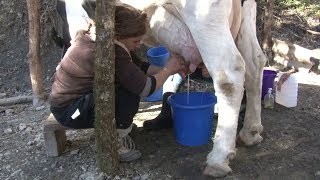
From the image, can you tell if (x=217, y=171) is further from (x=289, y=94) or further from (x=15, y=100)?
(x=15, y=100)

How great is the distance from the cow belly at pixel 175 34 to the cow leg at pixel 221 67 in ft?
0.73

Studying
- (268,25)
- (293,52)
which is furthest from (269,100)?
(268,25)

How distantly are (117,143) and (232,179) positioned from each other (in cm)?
75

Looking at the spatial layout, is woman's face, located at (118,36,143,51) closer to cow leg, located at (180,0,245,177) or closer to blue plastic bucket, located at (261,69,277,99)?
cow leg, located at (180,0,245,177)

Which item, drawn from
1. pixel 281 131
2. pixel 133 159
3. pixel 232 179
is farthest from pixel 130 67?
pixel 281 131

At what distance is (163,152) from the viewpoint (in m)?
3.14

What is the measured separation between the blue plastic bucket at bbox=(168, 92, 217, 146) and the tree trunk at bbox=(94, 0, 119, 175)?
0.55 metres

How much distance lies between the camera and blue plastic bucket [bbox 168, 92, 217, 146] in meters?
3.02

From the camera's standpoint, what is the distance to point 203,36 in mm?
2748

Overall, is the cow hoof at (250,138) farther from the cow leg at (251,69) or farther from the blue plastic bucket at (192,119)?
the blue plastic bucket at (192,119)

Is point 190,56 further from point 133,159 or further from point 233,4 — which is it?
point 133,159

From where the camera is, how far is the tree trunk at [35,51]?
432 centimetres

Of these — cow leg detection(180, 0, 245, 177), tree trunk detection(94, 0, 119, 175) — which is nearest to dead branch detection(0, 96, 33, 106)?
tree trunk detection(94, 0, 119, 175)

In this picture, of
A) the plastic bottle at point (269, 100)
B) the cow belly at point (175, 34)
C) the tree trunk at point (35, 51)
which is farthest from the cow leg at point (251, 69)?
the tree trunk at point (35, 51)
